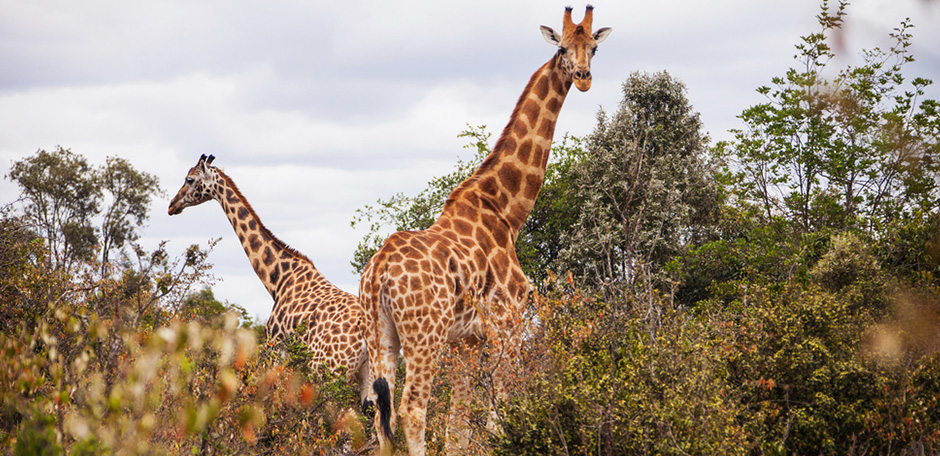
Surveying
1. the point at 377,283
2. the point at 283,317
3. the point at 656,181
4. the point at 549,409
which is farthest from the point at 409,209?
the point at 549,409

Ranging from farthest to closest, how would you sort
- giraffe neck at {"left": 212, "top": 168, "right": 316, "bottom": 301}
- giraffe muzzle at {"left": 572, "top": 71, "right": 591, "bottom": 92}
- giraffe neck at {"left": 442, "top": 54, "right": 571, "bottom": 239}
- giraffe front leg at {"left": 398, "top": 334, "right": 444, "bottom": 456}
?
giraffe neck at {"left": 212, "top": 168, "right": 316, "bottom": 301} < giraffe neck at {"left": 442, "top": 54, "right": 571, "bottom": 239} < giraffe muzzle at {"left": 572, "top": 71, "right": 591, "bottom": 92} < giraffe front leg at {"left": 398, "top": 334, "right": 444, "bottom": 456}

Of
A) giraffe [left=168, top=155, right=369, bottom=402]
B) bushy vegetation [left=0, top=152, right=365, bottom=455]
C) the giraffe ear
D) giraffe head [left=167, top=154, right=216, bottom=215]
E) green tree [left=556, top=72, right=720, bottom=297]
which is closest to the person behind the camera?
bushy vegetation [left=0, top=152, right=365, bottom=455]

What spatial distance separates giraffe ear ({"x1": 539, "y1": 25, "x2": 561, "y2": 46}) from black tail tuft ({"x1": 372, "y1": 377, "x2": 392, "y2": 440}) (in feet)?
17.1

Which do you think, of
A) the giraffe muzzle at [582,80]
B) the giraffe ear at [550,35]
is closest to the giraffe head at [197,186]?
the giraffe ear at [550,35]

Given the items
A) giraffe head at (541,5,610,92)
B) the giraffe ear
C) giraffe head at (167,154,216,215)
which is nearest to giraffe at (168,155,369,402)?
giraffe head at (167,154,216,215)

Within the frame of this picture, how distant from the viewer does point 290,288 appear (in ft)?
43.9

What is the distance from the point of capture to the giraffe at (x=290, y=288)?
37.7 ft

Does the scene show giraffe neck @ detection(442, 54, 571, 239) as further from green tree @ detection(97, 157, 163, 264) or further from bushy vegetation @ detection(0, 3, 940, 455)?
green tree @ detection(97, 157, 163, 264)

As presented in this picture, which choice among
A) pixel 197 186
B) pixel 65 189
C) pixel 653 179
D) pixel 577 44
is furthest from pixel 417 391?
pixel 65 189

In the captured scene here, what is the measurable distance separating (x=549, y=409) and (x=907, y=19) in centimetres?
1457

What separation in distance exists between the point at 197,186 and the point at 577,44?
7.94m

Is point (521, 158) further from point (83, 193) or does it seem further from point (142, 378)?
point (83, 193)

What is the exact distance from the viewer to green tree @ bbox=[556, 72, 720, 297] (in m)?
21.2

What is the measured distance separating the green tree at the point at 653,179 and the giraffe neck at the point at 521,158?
984 centimetres
